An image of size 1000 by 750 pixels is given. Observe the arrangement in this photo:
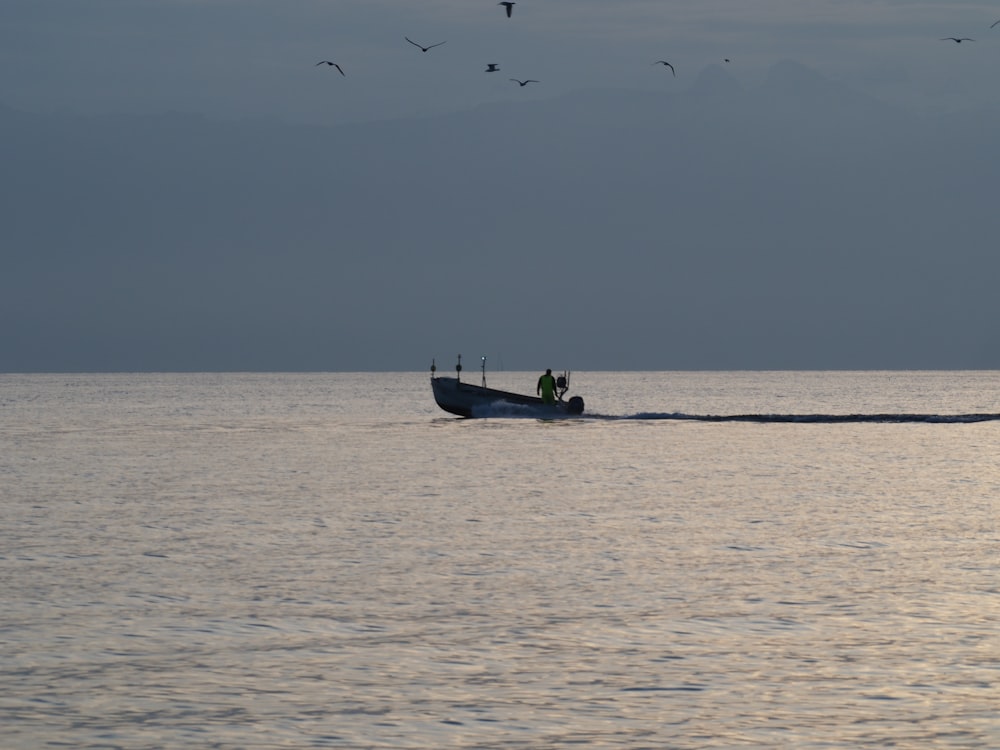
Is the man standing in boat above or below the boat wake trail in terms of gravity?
above

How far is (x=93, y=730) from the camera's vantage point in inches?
492

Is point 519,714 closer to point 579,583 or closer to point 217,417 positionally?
point 579,583

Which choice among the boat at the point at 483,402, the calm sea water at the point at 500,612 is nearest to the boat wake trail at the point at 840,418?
the boat at the point at 483,402

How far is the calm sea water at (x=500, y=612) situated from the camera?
1282cm

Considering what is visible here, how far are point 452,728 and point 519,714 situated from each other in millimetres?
735

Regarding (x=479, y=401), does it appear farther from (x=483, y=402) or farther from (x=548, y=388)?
(x=548, y=388)

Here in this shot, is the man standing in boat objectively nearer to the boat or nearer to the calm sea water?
the boat

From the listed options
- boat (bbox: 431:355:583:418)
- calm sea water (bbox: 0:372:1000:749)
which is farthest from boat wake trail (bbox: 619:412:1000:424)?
calm sea water (bbox: 0:372:1000:749)

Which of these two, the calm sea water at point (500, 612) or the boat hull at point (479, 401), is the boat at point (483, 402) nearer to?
the boat hull at point (479, 401)

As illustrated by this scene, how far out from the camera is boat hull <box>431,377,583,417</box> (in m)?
80.1

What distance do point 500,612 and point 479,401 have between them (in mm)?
63435

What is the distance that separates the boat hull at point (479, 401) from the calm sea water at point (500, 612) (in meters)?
39.0

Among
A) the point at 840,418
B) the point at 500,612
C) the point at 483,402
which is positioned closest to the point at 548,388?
the point at 483,402

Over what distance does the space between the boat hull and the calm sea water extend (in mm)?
38987
